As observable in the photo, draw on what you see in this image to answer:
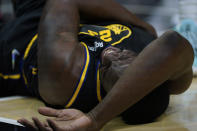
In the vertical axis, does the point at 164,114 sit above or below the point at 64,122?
below

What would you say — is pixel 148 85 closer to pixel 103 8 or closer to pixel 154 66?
pixel 154 66

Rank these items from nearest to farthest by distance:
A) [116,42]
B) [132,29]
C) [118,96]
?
[118,96], [116,42], [132,29]

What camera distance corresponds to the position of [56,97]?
1.04 m

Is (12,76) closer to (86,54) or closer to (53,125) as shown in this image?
(86,54)

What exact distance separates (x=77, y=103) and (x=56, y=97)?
0.08 meters

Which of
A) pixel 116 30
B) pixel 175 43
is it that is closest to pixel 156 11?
pixel 116 30

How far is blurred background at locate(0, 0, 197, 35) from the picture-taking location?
2670 mm

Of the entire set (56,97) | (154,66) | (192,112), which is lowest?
(192,112)

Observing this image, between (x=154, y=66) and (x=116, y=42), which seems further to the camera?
(x=116, y=42)

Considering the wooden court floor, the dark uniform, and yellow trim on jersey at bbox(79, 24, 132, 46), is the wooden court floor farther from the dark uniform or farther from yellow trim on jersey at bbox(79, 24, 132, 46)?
yellow trim on jersey at bbox(79, 24, 132, 46)

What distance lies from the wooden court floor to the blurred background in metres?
1.36

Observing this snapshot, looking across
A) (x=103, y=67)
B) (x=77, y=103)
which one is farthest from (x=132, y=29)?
(x=77, y=103)

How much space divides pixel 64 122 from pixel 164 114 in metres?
0.42

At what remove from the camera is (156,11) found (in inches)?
110
